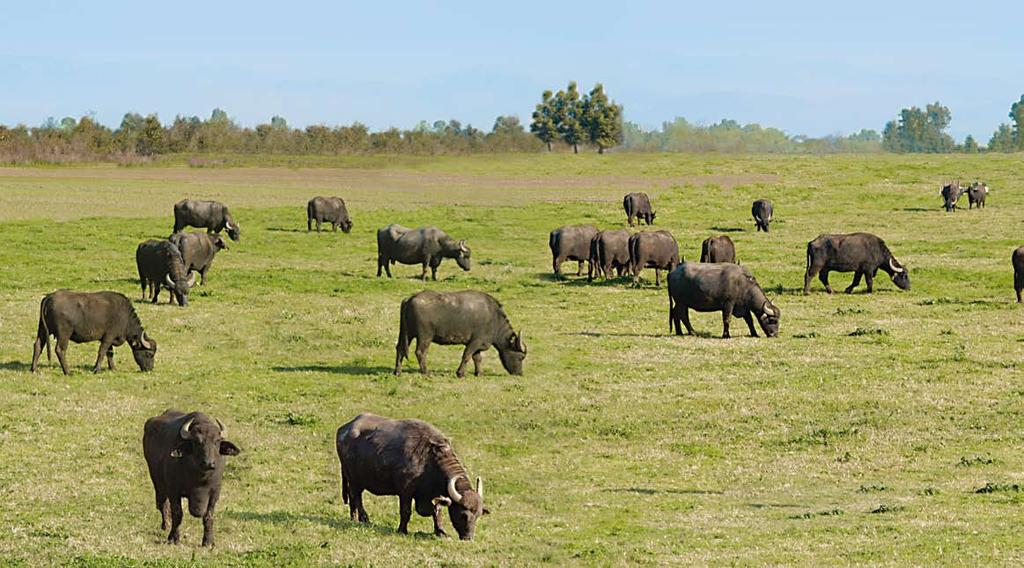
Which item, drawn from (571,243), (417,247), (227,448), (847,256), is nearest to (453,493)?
(227,448)

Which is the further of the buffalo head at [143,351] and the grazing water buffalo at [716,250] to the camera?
the grazing water buffalo at [716,250]

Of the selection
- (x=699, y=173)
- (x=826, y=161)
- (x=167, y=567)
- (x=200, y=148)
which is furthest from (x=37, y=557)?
(x=200, y=148)

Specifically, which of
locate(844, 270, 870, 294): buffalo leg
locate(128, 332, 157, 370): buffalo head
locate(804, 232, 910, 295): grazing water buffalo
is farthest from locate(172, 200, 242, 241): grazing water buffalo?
locate(128, 332, 157, 370): buffalo head

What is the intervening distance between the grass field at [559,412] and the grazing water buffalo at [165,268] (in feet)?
2.64

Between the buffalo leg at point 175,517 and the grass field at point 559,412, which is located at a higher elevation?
the buffalo leg at point 175,517

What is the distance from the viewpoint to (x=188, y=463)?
15.4 meters

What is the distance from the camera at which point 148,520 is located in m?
17.1

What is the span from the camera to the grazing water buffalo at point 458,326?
27406 millimetres

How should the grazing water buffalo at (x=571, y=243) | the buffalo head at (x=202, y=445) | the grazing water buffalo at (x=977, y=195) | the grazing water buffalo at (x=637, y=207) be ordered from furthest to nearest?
1. the grazing water buffalo at (x=977, y=195)
2. the grazing water buffalo at (x=637, y=207)
3. the grazing water buffalo at (x=571, y=243)
4. the buffalo head at (x=202, y=445)

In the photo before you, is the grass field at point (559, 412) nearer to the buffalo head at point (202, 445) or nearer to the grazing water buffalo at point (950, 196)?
the buffalo head at point (202, 445)

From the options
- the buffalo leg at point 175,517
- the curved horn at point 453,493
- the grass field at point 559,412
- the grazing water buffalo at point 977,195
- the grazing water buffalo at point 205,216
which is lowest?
the grass field at point 559,412

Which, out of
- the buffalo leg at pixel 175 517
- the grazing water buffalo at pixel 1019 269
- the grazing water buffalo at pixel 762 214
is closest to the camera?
the buffalo leg at pixel 175 517

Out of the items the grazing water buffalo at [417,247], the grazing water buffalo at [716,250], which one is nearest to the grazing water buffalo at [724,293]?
the grazing water buffalo at [716,250]

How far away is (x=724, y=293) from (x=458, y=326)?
8.45m
